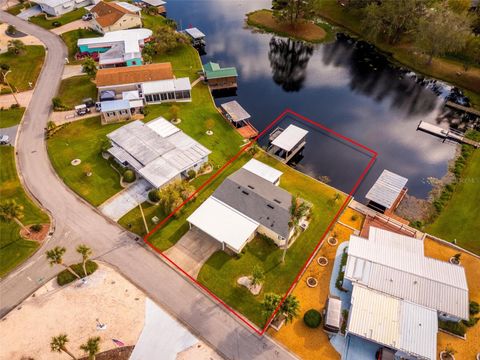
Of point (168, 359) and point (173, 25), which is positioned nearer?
point (168, 359)

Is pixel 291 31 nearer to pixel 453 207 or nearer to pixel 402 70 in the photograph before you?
pixel 402 70

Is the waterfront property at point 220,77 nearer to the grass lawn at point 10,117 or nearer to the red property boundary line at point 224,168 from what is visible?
the red property boundary line at point 224,168

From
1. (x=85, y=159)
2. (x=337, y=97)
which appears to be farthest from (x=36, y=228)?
(x=337, y=97)

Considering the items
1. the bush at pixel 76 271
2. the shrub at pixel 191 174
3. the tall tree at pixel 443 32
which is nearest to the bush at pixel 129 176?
the shrub at pixel 191 174

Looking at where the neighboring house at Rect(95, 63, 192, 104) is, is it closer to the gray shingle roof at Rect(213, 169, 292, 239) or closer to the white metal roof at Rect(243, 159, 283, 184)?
the white metal roof at Rect(243, 159, 283, 184)

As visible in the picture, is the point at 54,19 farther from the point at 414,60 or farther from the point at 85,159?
the point at 414,60

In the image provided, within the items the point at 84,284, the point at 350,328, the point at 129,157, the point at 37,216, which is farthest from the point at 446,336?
the point at 37,216
